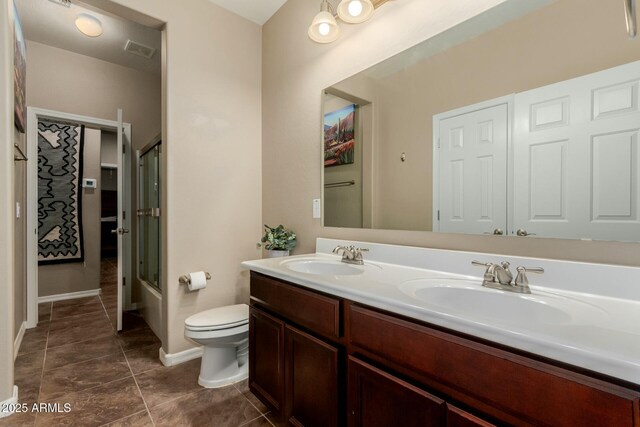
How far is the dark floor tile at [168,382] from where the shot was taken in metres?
1.76

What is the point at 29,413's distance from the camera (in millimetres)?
1599

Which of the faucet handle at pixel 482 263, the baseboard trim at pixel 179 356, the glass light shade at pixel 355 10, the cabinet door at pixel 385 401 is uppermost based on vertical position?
the glass light shade at pixel 355 10

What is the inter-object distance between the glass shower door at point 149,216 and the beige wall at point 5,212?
111cm

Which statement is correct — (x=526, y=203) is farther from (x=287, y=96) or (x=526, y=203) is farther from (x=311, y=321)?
(x=287, y=96)

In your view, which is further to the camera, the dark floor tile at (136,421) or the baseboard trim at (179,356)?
the baseboard trim at (179,356)

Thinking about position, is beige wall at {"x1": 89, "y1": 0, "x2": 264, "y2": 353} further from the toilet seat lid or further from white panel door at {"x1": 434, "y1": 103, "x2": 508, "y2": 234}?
white panel door at {"x1": 434, "y1": 103, "x2": 508, "y2": 234}

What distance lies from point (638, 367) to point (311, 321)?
0.95 metres

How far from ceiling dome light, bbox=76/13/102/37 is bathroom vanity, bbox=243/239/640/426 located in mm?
2633

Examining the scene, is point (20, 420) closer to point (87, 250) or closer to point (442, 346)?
point (442, 346)

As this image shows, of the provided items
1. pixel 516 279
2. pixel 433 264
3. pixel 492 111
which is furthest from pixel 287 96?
pixel 516 279

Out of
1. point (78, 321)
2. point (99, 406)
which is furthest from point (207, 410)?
point (78, 321)

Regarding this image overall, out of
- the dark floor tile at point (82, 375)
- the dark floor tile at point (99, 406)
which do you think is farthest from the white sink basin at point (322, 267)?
the dark floor tile at point (82, 375)

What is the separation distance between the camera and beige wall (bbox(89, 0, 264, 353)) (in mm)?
2146

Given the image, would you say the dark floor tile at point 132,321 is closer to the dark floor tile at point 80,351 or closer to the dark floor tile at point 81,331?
the dark floor tile at point 81,331
